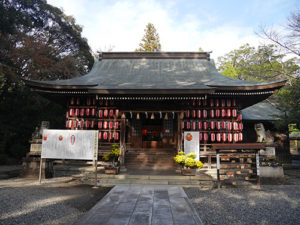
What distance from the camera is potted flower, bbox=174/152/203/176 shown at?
844 centimetres

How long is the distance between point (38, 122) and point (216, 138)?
1396 centimetres

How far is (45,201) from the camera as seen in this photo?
5.32 metres

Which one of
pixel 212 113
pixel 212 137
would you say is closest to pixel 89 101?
pixel 212 113

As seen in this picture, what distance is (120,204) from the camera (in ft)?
16.2

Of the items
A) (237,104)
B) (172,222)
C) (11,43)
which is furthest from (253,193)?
(11,43)

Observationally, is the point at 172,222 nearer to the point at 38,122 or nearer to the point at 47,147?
the point at 47,147

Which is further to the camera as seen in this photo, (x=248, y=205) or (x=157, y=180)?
(x=157, y=180)

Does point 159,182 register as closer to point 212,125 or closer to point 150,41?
point 212,125

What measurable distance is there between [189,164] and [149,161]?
10.6ft

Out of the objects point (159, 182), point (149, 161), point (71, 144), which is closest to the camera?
A: point (71, 144)

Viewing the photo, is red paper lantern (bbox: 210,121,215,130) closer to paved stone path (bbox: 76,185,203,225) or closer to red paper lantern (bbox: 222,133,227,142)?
red paper lantern (bbox: 222,133,227,142)

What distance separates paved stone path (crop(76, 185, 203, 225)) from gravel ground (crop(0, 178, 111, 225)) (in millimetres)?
529

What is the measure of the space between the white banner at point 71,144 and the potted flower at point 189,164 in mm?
3974

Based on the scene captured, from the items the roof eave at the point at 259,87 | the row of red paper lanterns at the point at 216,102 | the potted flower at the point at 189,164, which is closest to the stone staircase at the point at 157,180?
the potted flower at the point at 189,164
